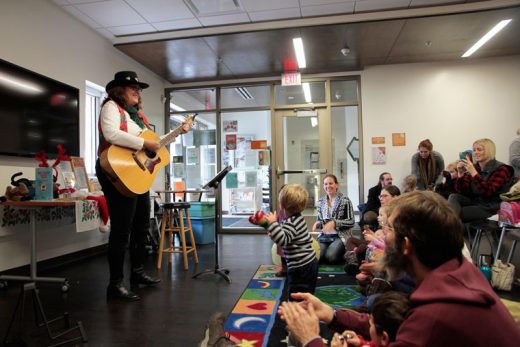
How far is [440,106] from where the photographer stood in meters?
5.20

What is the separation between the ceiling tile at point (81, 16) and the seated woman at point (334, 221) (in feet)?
10.8

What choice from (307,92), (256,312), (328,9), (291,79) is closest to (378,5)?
(328,9)

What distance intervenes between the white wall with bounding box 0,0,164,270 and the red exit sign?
256cm

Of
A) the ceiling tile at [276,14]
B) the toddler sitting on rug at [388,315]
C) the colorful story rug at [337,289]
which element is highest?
the ceiling tile at [276,14]

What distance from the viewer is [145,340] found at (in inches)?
67.4

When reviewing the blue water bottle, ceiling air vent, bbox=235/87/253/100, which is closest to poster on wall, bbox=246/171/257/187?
ceiling air vent, bbox=235/87/253/100

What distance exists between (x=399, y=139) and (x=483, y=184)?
245cm

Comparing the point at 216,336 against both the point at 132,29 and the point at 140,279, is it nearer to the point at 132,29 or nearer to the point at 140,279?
the point at 140,279

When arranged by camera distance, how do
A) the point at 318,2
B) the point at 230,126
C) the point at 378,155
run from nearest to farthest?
the point at 318,2
the point at 378,155
the point at 230,126

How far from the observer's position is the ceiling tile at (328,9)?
3687 millimetres

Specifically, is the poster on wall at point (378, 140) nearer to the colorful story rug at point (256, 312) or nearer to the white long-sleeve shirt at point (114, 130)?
the colorful story rug at point (256, 312)

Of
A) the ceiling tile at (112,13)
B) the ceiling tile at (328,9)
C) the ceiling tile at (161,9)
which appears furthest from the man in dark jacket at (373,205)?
the ceiling tile at (112,13)

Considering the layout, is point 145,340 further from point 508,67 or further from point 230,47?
point 508,67

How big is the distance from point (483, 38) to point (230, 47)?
3.39 m
